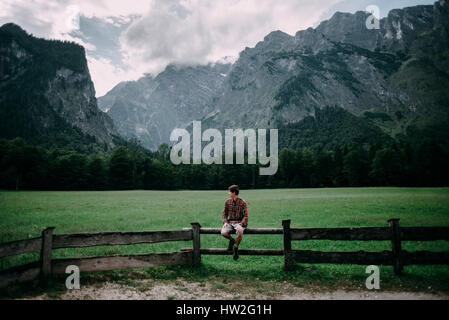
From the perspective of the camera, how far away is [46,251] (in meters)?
7.60

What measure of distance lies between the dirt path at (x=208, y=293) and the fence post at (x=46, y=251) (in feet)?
2.91

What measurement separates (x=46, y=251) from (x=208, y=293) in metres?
5.15

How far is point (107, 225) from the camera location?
1980cm

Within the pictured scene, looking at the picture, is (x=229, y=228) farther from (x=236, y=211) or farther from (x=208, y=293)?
(x=208, y=293)

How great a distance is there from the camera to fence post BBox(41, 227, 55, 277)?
24.8 feet

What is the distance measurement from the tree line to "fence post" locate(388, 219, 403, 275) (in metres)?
96.8

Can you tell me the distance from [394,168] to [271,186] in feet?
153

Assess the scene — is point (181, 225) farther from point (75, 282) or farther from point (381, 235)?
→ point (381, 235)

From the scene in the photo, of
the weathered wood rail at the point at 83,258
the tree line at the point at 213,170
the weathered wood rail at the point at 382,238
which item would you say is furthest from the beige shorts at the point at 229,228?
the tree line at the point at 213,170

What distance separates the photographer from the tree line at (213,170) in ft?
266

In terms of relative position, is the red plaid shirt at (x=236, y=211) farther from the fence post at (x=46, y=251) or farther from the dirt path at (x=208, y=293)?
the fence post at (x=46, y=251)

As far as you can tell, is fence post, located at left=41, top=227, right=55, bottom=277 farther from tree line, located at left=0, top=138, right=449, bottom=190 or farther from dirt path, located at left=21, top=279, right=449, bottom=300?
tree line, located at left=0, top=138, right=449, bottom=190
